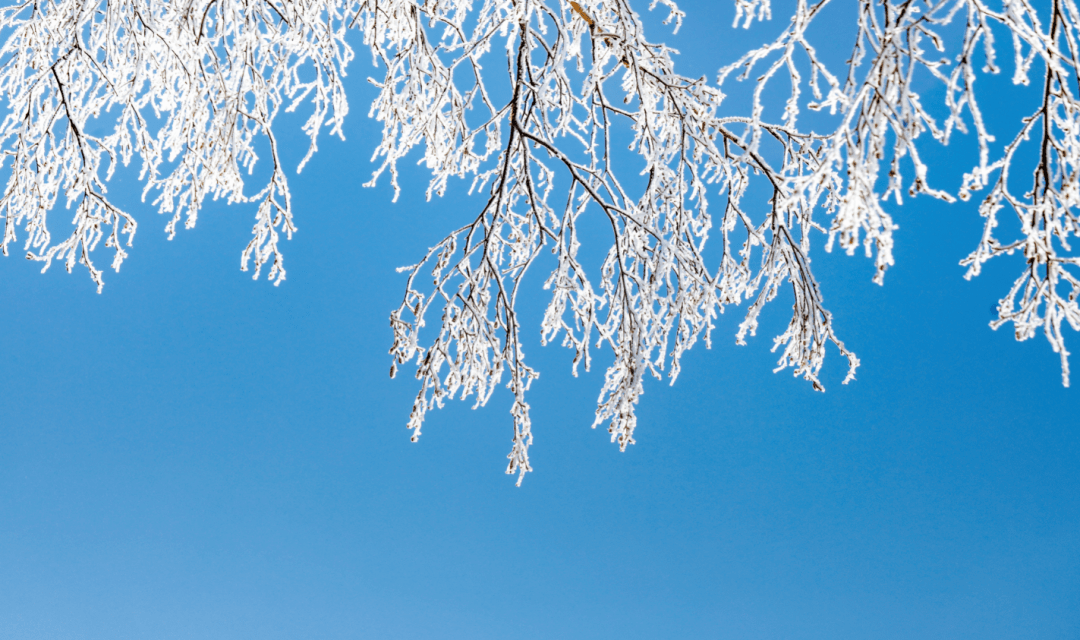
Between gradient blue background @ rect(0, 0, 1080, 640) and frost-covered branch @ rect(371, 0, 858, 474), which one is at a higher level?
gradient blue background @ rect(0, 0, 1080, 640)

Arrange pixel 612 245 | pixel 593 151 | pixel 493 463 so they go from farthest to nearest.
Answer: pixel 493 463, pixel 593 151, pixel 612 245

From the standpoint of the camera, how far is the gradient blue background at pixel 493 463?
4.37m

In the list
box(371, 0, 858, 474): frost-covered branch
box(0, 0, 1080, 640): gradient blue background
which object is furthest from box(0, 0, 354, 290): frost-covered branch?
box(0, 0, 1080, 640): gradient blue background

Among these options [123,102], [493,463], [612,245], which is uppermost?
[493,463]

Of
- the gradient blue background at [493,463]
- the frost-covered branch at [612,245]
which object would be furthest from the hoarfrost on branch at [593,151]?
the gradient blue background at [493,463]

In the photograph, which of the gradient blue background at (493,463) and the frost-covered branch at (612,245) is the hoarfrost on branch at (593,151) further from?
the gradient blue background at (493,463)

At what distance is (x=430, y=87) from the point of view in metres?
1.91

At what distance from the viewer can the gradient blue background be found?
4.37 m

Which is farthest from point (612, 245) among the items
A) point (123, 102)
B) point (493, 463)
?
point (493, 463)

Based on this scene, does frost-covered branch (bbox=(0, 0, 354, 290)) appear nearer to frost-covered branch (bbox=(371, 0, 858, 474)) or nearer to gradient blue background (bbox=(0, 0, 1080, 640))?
frost-covered branch (bbox=(371, 0, 858, 474))

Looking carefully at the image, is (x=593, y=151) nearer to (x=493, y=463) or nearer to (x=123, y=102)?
(x=123, y=102)

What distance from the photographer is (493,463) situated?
4.70m

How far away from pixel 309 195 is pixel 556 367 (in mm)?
1887

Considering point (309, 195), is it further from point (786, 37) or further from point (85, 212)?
point (786, 37)
